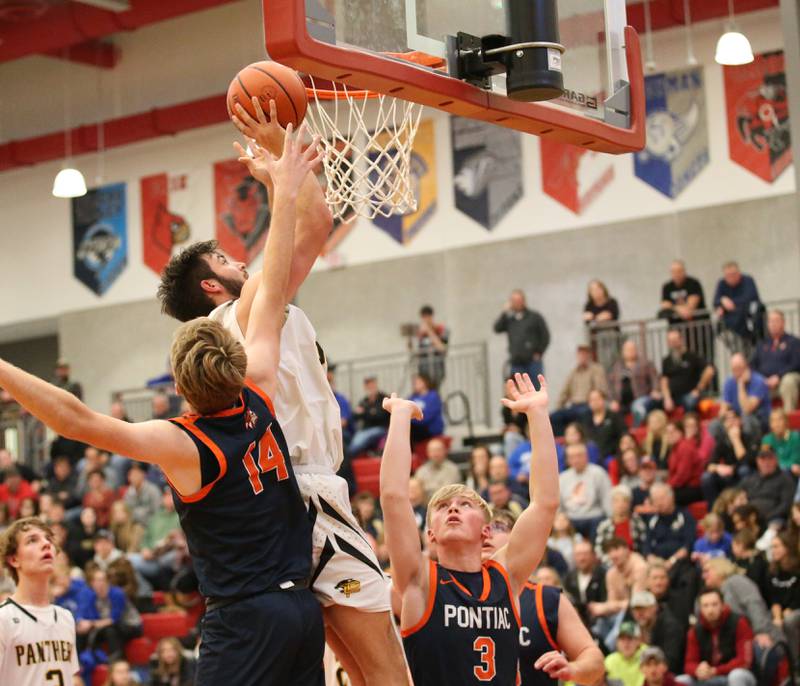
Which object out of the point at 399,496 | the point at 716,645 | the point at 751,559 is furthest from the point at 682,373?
the point at 399,496

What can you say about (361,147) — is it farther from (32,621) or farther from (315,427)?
(32,621)

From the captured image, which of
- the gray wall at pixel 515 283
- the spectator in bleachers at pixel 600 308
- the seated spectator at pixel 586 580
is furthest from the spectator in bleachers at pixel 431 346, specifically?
the seated spectator at pixel 586 580

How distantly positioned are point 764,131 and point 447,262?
16.3 feet

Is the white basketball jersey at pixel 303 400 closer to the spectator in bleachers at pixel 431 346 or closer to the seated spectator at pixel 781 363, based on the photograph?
the seated spectator at pixel 781 363

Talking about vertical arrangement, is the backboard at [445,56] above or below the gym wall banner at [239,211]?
below

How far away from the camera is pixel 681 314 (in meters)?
16.1

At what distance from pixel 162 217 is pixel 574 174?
7.16 meters

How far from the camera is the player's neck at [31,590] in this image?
6363mm

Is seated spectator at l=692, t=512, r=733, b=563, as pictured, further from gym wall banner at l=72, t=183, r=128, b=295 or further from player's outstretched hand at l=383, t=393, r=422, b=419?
gym wall banner at l=72, t=183, r=128, b=295

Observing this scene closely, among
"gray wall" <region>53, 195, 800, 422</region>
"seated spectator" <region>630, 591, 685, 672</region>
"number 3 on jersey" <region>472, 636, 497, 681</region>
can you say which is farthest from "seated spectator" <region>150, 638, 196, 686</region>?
"number 3 on jersey" <region>472, 636, 497, 681</region>

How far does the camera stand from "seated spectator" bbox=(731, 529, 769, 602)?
10.7 metres

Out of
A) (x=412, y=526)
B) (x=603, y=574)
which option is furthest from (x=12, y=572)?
(x=603, y=574)

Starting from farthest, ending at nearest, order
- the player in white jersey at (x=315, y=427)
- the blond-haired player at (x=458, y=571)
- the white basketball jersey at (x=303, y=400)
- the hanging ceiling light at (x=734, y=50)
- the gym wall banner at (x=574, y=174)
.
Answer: the gym wall banner at (x=574, y=174)
the hanging ceiling light at (x=734, y=50)
the blond-haired player at (x=458, y=571)
the white basketball jersey at (x=303, y=400)
the player in white jersey at (x=315, y=427)

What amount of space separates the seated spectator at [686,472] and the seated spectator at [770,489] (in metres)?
1.01
